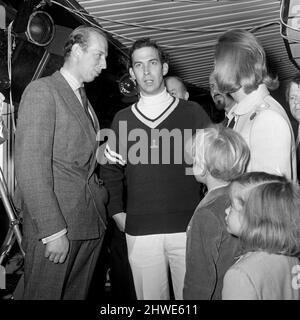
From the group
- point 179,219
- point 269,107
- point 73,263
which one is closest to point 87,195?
point 73,263

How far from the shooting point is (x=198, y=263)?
1506mm

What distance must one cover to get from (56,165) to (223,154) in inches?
29.8

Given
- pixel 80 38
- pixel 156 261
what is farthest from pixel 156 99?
pixel 156 261

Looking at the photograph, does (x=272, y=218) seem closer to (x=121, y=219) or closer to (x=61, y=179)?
(x=61, y=179)

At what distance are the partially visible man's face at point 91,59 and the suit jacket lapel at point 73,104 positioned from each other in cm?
12

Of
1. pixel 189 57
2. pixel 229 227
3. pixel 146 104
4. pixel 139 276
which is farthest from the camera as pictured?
pixel 189 57

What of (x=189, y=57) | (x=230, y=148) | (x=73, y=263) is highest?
(x=189, y=57)

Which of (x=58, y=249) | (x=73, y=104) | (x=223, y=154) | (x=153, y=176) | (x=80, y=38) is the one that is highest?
(x=80, y=38)

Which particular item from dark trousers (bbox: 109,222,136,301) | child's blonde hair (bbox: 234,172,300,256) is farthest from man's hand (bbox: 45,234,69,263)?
dark trousers (bbox: 109,222,136,301)

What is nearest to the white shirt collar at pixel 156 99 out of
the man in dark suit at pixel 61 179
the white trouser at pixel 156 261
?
the man in dark suit at pixel 61 179

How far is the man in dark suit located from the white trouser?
8.5 inches

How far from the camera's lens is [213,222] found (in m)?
1.50

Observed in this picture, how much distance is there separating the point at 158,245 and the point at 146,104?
736 millimetres
